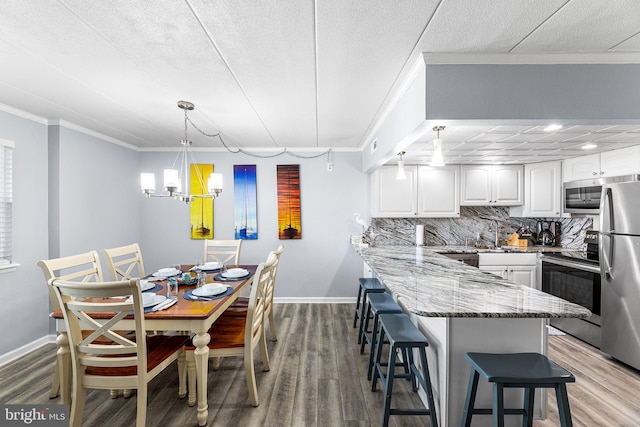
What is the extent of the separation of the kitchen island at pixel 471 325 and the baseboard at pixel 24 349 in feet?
11.6

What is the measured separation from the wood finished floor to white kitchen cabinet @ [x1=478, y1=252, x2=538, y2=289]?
2.81 feet

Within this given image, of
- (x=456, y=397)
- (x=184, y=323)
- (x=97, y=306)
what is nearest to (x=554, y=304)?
(x=456, y=397)

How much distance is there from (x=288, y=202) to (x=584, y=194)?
363 cm

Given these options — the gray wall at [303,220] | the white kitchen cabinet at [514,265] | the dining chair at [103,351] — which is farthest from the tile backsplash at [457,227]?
the dining chair at [103,351]

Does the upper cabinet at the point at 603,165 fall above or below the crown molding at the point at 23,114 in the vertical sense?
below

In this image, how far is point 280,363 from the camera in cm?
260

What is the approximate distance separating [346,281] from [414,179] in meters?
1.78

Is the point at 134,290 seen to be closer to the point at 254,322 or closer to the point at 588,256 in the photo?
the point at 254,322

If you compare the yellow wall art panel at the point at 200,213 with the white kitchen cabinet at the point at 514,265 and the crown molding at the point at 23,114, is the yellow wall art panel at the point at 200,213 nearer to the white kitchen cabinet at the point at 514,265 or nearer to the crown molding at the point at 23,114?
the crown molding at the point at 23,114

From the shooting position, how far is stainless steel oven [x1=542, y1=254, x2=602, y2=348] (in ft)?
9.25

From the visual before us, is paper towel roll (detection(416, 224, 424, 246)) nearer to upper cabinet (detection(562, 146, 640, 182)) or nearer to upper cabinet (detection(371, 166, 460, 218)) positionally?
upper cabinet (detection(371, 166, 460, 218))

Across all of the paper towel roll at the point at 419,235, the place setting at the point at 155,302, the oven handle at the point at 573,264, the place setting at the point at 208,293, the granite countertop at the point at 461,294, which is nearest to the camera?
the granite countertop at the point at 461,294

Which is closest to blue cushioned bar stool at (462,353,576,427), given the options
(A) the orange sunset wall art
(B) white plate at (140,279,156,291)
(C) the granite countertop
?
(C) the granite countertop

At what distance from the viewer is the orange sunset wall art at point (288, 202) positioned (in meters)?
4.31
